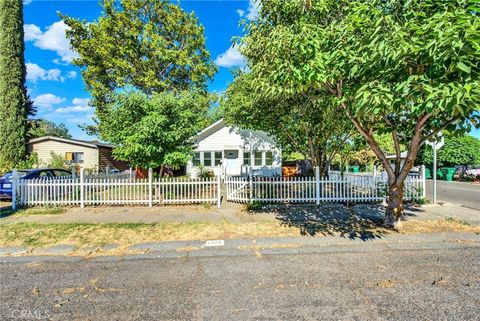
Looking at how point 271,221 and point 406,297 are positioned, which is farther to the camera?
point 271,221

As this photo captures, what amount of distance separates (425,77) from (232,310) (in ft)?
14.2

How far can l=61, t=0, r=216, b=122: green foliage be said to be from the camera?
21.1m

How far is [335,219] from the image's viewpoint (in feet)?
23.7

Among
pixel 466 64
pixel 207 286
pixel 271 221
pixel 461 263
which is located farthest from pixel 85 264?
pixel 466 64

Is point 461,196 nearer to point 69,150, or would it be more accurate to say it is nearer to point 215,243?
point 215,243

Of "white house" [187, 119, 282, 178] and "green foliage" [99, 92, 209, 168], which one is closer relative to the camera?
"green foliage" [99, 92, 209, 168]

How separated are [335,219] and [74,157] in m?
23.5

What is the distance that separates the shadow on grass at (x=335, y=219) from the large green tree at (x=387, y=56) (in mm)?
685

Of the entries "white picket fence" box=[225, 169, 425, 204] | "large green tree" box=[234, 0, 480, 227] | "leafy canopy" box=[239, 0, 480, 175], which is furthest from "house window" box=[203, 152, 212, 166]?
"leafy canopy" box=[239, 0, 480, 175]

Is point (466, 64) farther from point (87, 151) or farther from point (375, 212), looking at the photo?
point (87, 151)

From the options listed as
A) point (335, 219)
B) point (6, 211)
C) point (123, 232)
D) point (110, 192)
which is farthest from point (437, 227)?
point (6, 211)

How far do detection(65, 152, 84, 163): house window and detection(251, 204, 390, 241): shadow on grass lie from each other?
2090 centimetres

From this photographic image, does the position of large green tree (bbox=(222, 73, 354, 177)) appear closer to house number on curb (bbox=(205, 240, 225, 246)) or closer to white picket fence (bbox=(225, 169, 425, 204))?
white picket fence (bbox=(225, 169, 425, 204))

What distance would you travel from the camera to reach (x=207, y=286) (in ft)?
11.9
